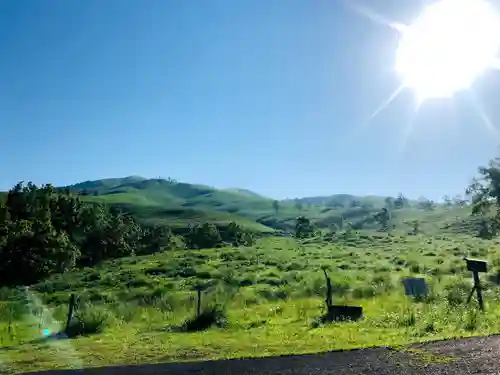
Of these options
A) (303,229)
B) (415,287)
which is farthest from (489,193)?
(303,229)

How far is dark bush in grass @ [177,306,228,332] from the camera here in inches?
650

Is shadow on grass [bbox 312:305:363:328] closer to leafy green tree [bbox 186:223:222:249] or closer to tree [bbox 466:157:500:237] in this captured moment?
tree [bbox 466:157:500:237]

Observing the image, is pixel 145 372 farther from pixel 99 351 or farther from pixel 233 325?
pixel 233 325

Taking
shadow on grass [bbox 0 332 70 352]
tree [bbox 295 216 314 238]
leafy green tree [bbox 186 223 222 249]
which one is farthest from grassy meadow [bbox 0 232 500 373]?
tree [bbox 295 216 314 238]

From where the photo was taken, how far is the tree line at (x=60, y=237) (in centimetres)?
5600

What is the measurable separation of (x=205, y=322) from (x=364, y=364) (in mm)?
7522

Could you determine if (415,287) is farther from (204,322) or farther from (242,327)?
(204,322)

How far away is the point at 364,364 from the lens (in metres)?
10.1

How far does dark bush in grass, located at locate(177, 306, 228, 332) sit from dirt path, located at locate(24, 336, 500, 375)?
5.68 m

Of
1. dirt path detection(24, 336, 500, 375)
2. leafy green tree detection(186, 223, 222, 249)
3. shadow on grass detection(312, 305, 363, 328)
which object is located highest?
leafy green tree detection(186, 223, 222, 249)

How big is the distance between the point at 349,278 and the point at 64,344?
989 inches

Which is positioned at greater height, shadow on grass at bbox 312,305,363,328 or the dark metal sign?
the dark metal sign

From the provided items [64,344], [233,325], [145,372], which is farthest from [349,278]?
[145,372]

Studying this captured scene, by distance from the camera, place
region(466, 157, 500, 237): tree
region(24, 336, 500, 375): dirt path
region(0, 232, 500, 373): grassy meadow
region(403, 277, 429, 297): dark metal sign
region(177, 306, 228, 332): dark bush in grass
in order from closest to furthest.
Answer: region(24, 336, 500, 375): dirt path < region(0, 232, 500, 373): grassy meadow < region(177, 306, 228, 332): dark bush in grass < region(403, 277, 429, 297): dark metal sign < region(466, 157, 500, 237): tree
